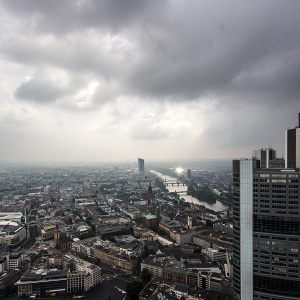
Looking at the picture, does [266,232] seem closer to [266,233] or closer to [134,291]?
[266,233]

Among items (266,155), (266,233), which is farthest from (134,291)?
(266,155)

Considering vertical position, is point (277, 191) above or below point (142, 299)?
above

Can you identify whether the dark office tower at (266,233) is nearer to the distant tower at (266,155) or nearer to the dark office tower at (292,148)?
the dark office tower at (292,148)

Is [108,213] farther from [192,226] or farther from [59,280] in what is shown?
[59,280]

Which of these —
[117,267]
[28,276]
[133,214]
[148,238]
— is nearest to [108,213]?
[133,214]

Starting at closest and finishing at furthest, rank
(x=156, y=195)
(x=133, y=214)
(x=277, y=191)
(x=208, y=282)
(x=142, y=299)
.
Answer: (x=277, y=191), (x=142, y=299), (x=208, y=282), (x=133, y=214), (x=156, y=195)

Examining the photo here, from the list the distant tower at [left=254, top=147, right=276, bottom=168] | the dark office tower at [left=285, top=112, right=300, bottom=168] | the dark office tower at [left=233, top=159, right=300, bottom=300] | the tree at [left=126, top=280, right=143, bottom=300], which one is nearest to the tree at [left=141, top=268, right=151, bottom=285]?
the tree at [left=126, top=280, right=143, bottom=300]

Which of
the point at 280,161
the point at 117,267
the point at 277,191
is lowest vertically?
the point at 117,267

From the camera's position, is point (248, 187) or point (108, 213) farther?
point (108, 213)
